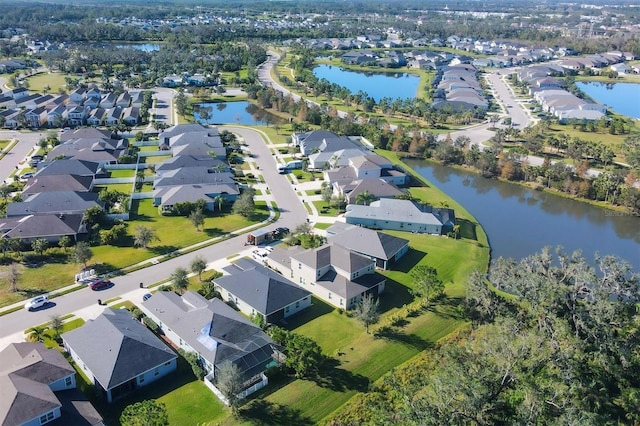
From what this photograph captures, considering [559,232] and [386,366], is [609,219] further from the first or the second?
[386,366]

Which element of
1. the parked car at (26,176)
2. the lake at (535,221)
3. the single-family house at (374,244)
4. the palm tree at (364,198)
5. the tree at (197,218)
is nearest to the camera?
the single-family house at (374,244)

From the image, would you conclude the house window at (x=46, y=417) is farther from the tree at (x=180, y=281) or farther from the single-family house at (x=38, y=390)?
the tree at (x=180, y=281)

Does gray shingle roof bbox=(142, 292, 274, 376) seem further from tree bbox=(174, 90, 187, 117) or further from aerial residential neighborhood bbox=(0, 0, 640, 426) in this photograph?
tree bbox=(174, 90, 187, 117)

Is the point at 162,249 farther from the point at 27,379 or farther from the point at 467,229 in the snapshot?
the point at 467,229

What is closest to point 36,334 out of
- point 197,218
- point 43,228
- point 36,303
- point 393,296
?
point 36,303

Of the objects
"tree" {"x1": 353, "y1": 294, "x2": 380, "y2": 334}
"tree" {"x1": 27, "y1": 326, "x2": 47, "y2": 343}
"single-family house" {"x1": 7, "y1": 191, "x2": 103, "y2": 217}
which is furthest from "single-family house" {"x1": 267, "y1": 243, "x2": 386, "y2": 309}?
"single-family house" {"x1": 7, "y1": 191, "x2": 103, "y2": 217}

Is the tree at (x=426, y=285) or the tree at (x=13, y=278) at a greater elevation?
the tree at (x=426, y=285)

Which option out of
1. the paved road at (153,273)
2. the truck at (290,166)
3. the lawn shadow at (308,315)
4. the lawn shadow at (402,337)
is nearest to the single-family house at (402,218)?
the paved road at (153,273)
